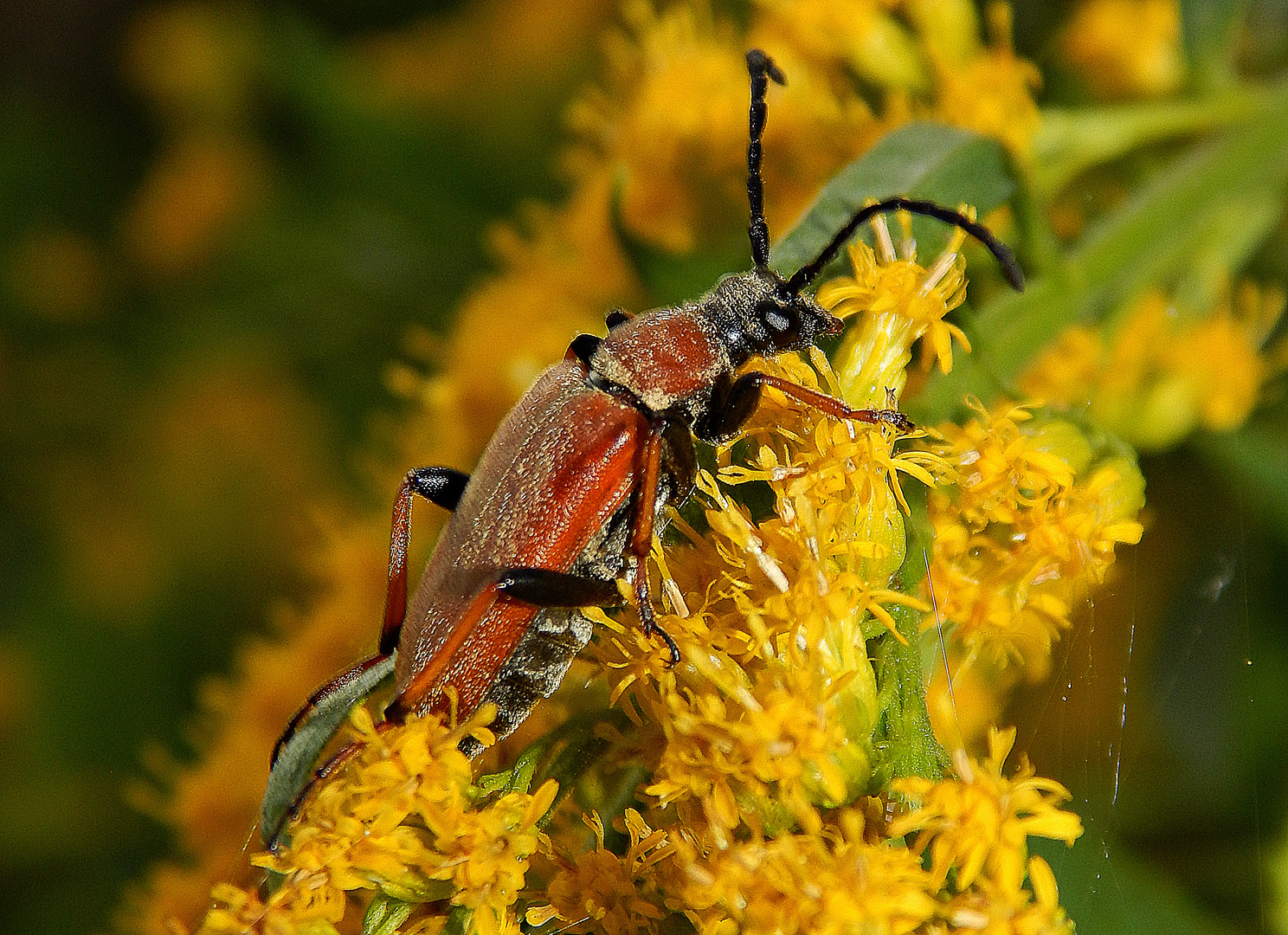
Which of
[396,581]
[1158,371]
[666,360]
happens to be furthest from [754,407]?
[1158,371]

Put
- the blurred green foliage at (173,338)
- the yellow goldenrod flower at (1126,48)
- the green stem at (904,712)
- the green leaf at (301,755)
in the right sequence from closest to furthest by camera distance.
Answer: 1. the green stem at (904,712)
2. the green leaf at (301,755)
3. the yellow goldenrod flower at (1126,48)
4. the blurred green foliage at (173,338)

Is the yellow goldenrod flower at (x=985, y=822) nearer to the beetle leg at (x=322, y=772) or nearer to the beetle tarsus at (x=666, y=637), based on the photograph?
the beetle tarsus at (x=666, y=637)

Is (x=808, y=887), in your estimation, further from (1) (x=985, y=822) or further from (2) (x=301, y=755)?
(2) (x=301, y=755)

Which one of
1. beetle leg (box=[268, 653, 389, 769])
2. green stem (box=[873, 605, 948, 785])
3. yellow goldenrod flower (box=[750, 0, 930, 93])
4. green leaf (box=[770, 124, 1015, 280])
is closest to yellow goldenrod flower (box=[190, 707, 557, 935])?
beetle leg (box=[268, 653, 389, 769])

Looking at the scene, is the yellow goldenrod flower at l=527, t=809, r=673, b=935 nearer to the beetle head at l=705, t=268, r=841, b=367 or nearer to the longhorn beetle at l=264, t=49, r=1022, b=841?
the longhorn beetle at l=264, t=49, r=1022, b=841

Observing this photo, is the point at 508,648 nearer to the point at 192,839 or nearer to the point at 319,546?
the point at 192,839

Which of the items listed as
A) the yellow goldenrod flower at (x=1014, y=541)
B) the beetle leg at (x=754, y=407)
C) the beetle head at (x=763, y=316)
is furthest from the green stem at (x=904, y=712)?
the beetle head at (x=763, y=316)

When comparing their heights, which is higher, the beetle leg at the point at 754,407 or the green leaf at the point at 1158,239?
the green leaf at the point at 1158,239
